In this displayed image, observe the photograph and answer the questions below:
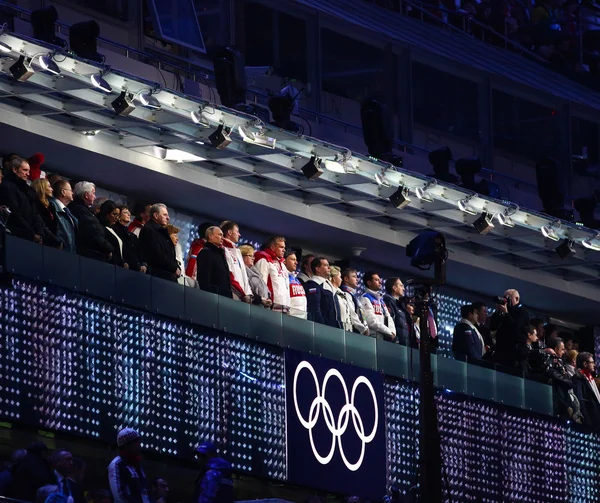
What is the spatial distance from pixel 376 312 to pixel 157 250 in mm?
3760

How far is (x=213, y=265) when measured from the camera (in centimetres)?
1783

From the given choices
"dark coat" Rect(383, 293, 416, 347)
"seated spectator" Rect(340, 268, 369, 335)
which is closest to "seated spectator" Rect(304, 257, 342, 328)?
"seated spectator" Rect(340, 268, 369, 335)

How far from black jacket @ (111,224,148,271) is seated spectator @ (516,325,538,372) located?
6349 mm

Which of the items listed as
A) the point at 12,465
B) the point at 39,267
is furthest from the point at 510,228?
the point at 12,465

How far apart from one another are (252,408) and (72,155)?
3303 millimetres

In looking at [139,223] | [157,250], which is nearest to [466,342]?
[139,223]

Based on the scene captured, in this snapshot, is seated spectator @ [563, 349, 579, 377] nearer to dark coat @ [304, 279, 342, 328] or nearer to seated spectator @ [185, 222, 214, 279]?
dark coat @ [304, 279, 342, 328]

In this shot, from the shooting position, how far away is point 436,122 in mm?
24672

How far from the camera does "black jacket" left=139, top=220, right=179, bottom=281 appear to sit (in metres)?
17.2

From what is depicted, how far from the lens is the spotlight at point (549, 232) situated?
72.0ft

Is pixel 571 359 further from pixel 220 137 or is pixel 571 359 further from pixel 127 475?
pixel 127 475

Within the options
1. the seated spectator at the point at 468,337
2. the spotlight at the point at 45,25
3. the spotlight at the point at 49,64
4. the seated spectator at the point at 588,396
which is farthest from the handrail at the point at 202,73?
the seated spectator at the point at 588,396

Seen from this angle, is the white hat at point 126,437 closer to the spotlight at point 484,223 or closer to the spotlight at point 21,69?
the spotlight at point 21,69

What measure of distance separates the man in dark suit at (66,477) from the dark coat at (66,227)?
3270 millimetres
